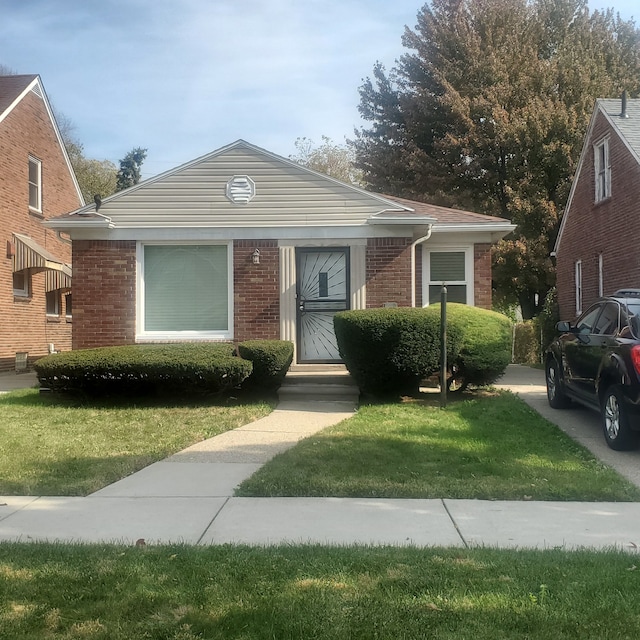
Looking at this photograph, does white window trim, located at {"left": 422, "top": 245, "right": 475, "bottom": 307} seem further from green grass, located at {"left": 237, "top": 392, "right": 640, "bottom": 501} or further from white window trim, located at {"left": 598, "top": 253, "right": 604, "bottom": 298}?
white window trim, located at {"left": 598, "top": 253, "right": 604, "bottom": 298}

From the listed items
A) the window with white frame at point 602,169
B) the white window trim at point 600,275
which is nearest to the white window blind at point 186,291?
the window with white frame at point 602,169

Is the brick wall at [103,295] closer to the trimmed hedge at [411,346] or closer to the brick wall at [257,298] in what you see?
the brick wall at [257,298]

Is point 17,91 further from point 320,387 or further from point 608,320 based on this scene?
point 608,320

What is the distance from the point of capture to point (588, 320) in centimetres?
876

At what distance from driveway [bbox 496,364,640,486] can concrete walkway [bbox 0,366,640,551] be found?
0.44 meters

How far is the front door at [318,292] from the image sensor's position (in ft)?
39.5

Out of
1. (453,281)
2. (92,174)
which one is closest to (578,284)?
(453,281)

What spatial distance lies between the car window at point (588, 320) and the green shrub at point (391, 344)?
5.92 feet

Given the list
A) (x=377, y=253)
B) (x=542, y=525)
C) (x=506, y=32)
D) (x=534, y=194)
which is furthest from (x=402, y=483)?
(x=506, y=32)

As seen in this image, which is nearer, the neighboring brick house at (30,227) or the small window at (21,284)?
the neighboring brick house at (30,227)

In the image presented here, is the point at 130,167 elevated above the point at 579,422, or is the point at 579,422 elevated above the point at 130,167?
the point at 130,167

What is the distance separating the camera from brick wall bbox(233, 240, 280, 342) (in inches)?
469

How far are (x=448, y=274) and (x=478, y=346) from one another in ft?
12.0

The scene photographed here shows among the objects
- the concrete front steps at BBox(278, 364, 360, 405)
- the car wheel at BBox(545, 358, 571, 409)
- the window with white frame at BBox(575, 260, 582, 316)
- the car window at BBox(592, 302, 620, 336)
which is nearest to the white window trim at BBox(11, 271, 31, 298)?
the concrete front steps at BBox(278, 364, 360, 405)
